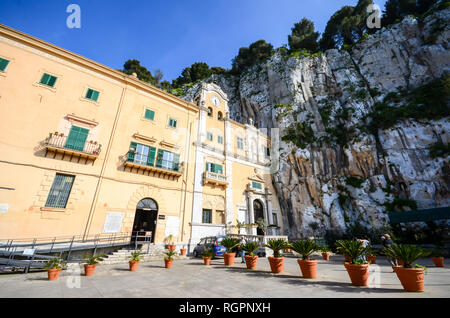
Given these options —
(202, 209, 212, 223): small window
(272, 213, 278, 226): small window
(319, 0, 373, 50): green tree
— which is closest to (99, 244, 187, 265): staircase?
(202, 209, 212, 223): small window

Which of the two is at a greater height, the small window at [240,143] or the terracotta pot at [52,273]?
the small window at [240,143]

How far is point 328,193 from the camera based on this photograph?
22.0 meters

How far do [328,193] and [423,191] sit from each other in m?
8.48

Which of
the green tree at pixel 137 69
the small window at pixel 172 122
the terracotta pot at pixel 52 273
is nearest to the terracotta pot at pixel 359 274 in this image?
the terracotta pot at pixel 52 273

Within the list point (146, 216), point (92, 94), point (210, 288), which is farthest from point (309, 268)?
point (92, 94)

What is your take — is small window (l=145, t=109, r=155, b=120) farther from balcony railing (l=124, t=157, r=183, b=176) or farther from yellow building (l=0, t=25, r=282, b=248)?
balcony railing (l=124, t=157, r=183, b=176)

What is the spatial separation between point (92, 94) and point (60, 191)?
26.3ft

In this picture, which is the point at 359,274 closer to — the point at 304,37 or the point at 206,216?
the point at 206,216

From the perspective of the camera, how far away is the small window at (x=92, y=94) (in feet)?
49.5

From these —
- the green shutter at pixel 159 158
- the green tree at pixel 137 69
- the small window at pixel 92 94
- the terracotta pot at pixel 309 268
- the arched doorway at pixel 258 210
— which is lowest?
the terracotta pot at pixel 309 268

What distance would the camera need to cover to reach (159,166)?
16484 millimetres

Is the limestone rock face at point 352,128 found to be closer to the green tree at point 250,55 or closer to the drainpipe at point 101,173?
the green tree at point 250,55

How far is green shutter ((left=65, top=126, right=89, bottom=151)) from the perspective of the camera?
13.3 m

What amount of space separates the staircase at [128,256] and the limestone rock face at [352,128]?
15346 mm
